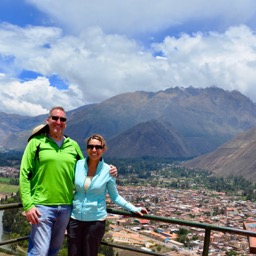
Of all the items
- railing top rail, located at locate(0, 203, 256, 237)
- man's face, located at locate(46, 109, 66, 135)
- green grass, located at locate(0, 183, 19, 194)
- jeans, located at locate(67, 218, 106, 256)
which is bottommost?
green grass, located at locate(0, 183, 19, 194)

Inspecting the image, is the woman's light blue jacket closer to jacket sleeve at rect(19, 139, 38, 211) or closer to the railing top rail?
the railing top rail

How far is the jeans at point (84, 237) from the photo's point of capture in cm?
347

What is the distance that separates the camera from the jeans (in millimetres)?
3471

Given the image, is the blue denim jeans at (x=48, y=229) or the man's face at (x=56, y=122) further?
the man's face at (x=56, y=122)

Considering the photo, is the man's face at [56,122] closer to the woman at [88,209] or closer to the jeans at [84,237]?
the woman at [88,209]

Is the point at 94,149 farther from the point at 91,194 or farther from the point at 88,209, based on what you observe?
the point at 88,209

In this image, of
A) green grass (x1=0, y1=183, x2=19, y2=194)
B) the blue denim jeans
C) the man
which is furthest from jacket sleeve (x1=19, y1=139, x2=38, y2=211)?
green grass (x1=0, y1=183, x2=19, y2=194)

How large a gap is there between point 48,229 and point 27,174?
58cm

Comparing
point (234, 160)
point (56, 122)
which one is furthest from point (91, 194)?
point (234, 160)

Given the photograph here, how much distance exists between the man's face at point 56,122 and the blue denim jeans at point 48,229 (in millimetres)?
762

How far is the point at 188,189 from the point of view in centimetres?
7862

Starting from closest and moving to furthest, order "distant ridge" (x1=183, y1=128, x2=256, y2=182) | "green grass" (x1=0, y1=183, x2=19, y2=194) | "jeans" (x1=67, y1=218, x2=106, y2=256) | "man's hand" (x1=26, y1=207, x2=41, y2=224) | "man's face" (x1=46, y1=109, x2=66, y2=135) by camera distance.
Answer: "man's hand" (x1=26, y1=207, x2=41, y2=224)
"jeans" (x1=67, y1=218, x2=106, y2=256)
"man's face" (x1=46, y1=109, x2=66, y2=135)
"green grass" (x1=0, y1=183, x2=19, y2=194)
"distant ridge" (x1=183, y1=128, x2=256, y2=182)

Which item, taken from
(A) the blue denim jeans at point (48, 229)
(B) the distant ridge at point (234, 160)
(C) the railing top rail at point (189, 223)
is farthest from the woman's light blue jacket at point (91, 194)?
(B) the distant ridge at point (234, 160)

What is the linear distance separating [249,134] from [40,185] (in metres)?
159
